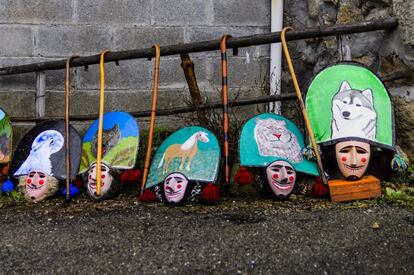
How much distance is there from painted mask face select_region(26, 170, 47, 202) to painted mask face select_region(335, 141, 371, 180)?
5.88ft

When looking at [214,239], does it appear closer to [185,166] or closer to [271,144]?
[185,166]

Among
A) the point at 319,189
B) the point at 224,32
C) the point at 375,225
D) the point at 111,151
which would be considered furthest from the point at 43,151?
the point at 375,225

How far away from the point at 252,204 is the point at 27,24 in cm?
228

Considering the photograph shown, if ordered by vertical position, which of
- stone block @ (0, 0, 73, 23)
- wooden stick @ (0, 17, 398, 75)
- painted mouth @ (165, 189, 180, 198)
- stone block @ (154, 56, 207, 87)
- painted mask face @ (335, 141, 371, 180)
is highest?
stone block @ (0, 0, 73, 23)

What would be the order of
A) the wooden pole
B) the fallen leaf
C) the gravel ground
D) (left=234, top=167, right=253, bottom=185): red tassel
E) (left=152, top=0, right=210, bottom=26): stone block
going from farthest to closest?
(left=152, top=0, right=210, bottom=26): stone block → the wooden pole → (left=234, top=167, right=253, bottom=185): red tassel → the fallen leaf → the gravel ground

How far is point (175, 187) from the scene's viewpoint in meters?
3.08

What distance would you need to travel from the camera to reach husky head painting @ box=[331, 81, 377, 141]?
310 cm

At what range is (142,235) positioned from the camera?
264 cm

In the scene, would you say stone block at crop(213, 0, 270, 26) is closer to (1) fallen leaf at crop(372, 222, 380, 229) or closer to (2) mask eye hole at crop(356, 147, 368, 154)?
(2) mask eye hole at crop(356, 147, 368, 154)

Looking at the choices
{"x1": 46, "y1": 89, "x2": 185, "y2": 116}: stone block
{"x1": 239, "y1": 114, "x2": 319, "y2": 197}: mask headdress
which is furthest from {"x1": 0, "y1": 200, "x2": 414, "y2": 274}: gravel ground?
{"x1": 46, "y1": 89, "x2": 185, "y2": 116}: stone block

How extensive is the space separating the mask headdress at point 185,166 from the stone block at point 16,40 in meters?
1.49

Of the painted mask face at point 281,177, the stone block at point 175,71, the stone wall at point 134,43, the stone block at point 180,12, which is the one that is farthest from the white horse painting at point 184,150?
the stone block at point 180,12

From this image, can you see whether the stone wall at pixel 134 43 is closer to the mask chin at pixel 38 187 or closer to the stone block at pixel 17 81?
the stone block at pixel 17 81

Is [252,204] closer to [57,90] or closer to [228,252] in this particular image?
[228,252]
